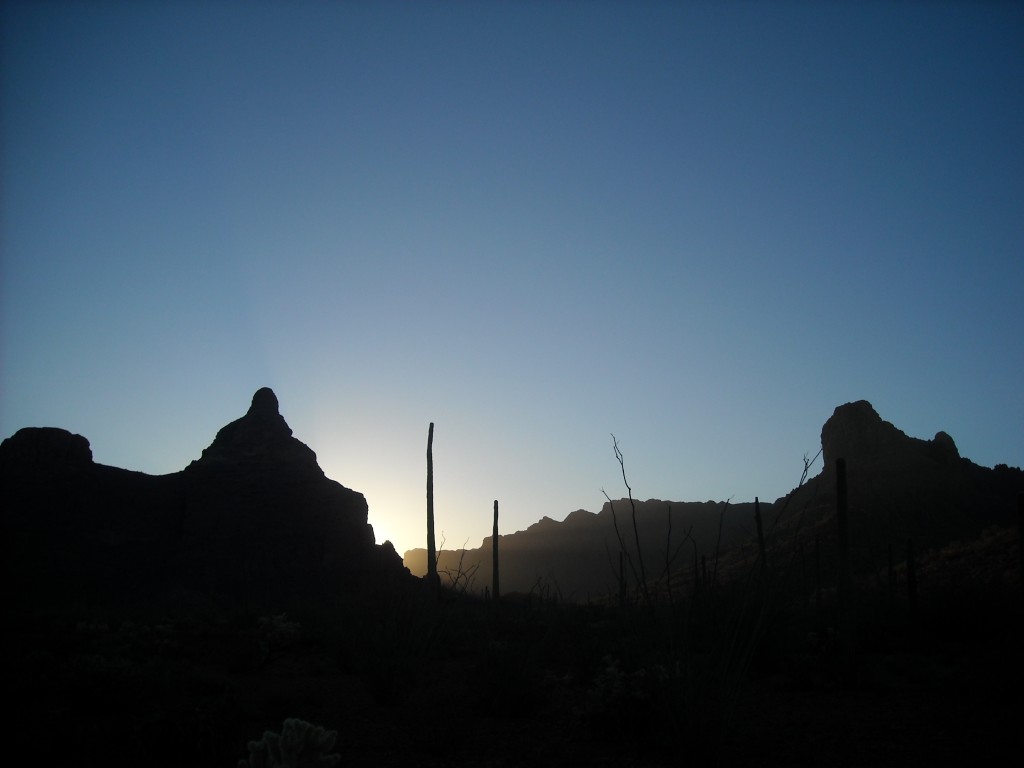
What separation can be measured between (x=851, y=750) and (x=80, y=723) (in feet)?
21.8

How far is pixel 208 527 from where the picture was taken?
50969 mm

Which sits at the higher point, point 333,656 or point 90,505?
point 90,505

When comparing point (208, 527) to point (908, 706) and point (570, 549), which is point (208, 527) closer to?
point (908, 706)

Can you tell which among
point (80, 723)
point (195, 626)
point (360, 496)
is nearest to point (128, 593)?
point (360, 496)

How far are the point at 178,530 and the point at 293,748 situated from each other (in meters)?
53.3

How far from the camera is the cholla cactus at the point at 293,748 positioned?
11.1 feet

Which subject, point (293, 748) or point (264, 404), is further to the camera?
point (264, 404)

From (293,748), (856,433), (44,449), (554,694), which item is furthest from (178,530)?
(856,433)

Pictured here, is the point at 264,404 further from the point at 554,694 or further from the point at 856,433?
the point at 554,694

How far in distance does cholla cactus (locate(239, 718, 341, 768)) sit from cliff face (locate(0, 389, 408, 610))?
40848mm

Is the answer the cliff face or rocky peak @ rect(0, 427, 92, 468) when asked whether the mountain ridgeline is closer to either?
the cliff face

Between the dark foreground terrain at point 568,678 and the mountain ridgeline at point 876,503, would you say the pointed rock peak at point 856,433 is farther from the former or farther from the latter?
the dark foreground terrain at point 568,678

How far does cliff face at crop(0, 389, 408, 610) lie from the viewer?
4534 centimetres

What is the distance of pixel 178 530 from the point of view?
51.1 m
